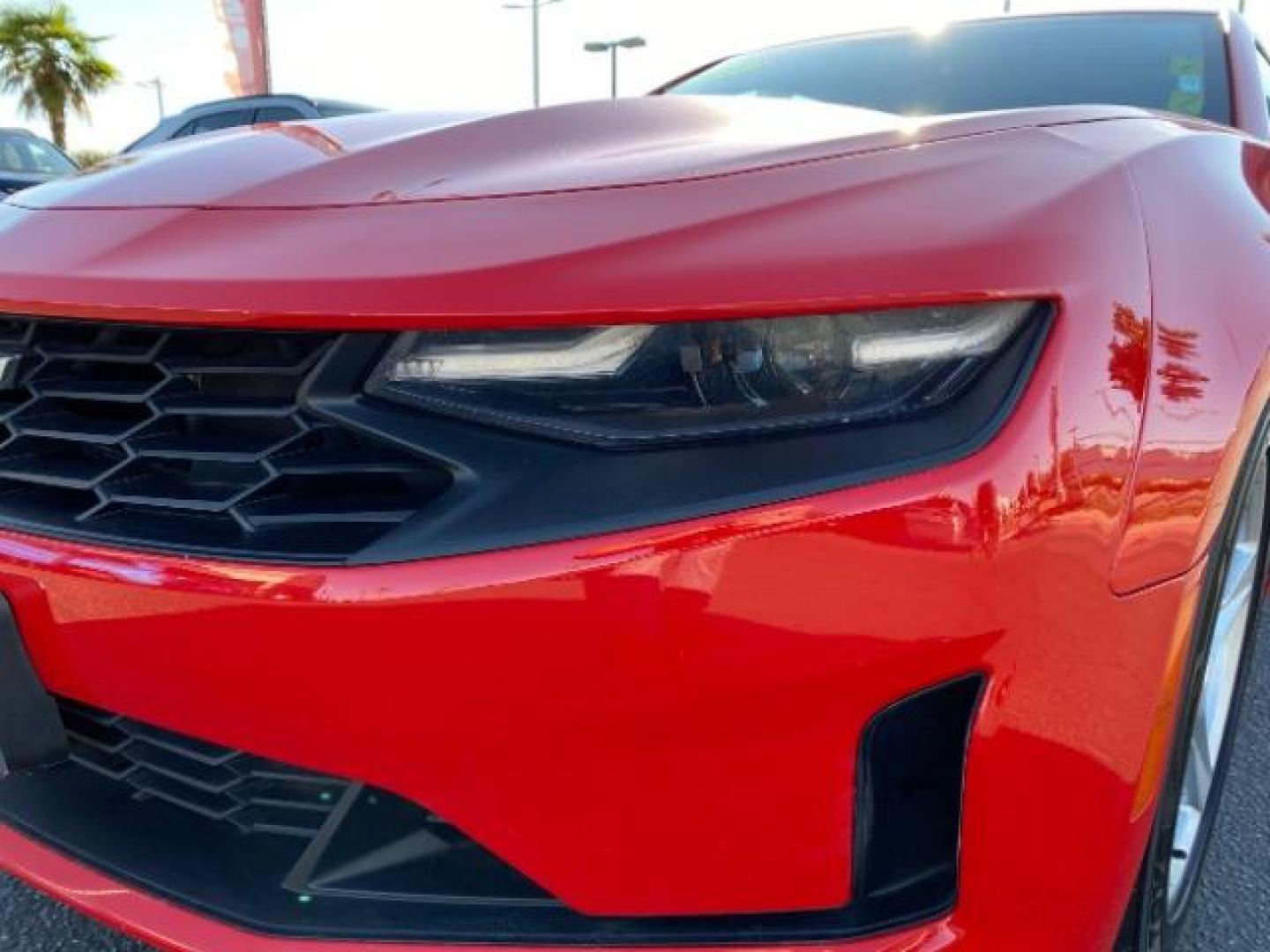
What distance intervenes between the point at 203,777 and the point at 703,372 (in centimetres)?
76

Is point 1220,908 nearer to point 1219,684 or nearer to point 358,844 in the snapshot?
point 1219,684

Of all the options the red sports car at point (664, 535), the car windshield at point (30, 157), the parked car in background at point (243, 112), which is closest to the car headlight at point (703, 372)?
the red sports car at point (664, 535)

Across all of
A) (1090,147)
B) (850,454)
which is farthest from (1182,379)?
(850,454)

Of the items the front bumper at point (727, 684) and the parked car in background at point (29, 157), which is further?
the parked car in background at point (29, 157)

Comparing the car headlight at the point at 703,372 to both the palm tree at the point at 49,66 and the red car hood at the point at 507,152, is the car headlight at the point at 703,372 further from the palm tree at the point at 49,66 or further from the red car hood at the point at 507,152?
the palm tree at the point at 49,66

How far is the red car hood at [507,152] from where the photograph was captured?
117 centimetres

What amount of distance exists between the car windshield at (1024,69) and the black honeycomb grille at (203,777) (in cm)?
154

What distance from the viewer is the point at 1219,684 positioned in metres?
1.68

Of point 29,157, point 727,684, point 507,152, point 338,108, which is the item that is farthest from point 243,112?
point 727,684

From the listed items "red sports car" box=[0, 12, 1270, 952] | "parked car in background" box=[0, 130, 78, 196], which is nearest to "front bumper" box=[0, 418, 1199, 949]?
"red sports car" box=[0, 12, 1270, 952]

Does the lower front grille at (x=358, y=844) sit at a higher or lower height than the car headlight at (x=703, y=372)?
lower

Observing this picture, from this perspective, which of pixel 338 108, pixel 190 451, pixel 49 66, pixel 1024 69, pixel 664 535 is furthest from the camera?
pixel 49 66

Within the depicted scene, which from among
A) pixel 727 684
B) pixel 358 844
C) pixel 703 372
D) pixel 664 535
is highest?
pixel 703 372

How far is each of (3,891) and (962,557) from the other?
1.59m
